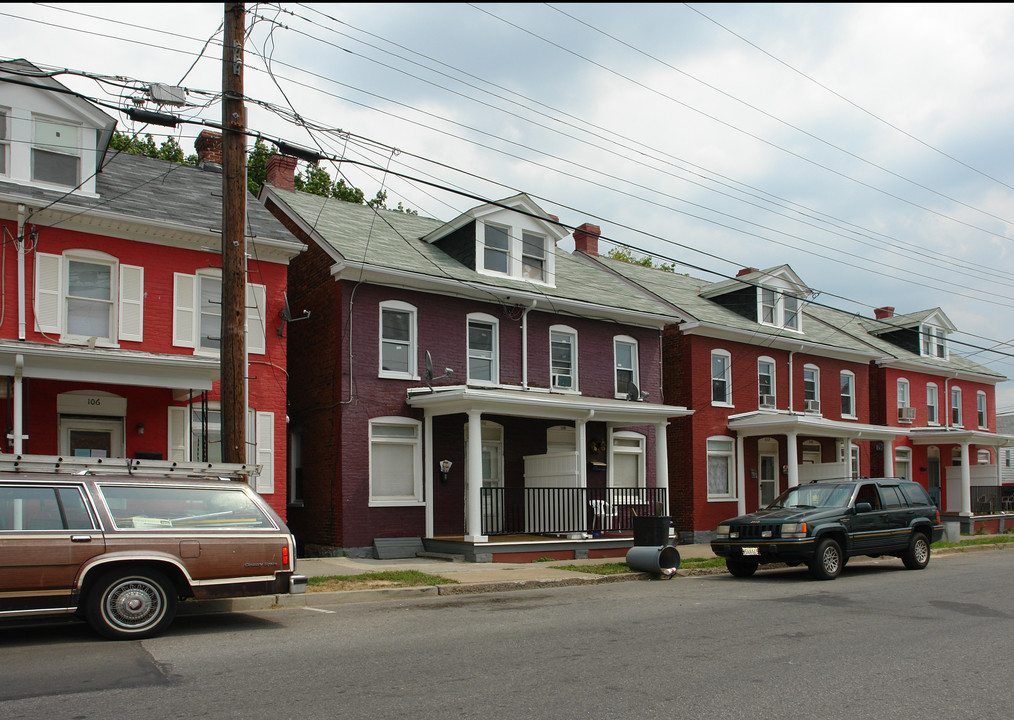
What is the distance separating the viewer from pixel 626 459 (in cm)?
Answer: 2398

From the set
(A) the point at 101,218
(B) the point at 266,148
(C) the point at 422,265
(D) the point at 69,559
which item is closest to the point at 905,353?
(C) the point at 422,265

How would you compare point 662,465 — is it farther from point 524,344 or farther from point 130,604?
point 130,604

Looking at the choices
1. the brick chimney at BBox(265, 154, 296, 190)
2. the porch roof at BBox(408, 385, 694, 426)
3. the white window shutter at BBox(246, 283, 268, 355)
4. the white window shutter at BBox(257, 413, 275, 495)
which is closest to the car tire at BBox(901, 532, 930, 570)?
the porch roof at BBox(408, 385, 694, 426)

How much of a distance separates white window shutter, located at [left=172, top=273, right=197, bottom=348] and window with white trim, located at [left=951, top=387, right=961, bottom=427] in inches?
1220

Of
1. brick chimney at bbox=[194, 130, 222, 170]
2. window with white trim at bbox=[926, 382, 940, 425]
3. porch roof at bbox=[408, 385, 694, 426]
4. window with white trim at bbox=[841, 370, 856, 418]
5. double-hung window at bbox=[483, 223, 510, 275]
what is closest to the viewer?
porch roof at bbox=[408, 385, 694, 426]

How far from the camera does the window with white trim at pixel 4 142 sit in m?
15.9

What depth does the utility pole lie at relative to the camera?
38.9ft

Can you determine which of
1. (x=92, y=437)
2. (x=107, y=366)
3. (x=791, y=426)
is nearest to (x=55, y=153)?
(x=107, y=366)

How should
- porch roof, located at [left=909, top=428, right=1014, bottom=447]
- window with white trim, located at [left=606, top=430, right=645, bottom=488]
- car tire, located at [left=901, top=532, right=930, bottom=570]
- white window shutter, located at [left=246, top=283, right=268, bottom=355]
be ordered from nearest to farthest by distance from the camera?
car tire, located at [left=901, top=532, right=930, bottom=570] < white window shutter, located at [left=246, top=283, right=268, bottom=355] < window with white trim, located at [left=606, top=430, right=645, bottom=488] < porch roof, located at [left=909, top=428, right=1014, bottom=447]

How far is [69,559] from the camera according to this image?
8.76 meters

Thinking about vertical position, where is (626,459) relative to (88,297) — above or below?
below

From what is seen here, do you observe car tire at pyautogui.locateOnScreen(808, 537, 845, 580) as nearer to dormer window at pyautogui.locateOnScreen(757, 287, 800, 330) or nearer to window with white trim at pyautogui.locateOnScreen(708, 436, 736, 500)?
window with white trim at pyautogui.locateOnScreen(708, 436, 736, 500)

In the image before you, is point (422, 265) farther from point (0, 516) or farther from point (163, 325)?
point (0, 516)

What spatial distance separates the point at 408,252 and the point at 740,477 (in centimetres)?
1260
